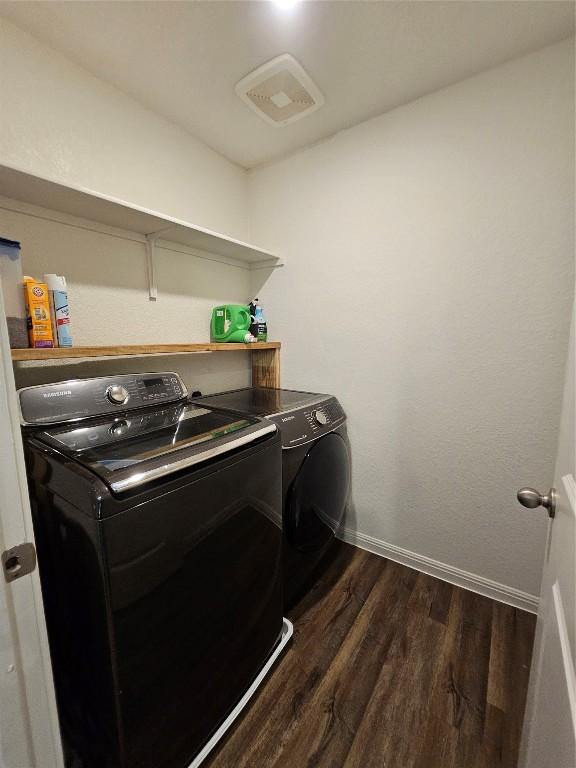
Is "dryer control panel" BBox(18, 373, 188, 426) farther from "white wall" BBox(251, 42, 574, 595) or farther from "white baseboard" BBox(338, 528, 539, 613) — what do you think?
"white baseboard" BBox(338, 528, 539, 613)

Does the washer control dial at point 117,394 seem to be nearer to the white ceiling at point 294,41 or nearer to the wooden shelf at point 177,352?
the wooden shelf at point 177,352

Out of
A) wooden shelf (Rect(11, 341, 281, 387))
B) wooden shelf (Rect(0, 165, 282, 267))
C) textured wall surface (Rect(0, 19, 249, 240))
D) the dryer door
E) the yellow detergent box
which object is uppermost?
textured wall surface (Rect(0, 19, 249, 240))

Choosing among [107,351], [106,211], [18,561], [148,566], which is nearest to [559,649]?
[148,566]

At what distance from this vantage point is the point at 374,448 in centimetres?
196

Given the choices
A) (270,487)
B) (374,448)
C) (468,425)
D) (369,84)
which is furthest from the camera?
(374,448)

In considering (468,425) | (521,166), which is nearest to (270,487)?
(468,425)

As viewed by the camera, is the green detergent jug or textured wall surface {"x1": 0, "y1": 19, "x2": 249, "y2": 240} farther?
the green detergent jug

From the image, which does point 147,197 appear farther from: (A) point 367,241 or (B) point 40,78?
(A) point 367,241

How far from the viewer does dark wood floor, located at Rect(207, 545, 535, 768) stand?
108cm

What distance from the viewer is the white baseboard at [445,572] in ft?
5.28

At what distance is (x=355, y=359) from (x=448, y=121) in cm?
128

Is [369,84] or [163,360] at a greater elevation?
[369,84]

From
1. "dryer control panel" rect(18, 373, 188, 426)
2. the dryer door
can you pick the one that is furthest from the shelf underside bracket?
the dryer door

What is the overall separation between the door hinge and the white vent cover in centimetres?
196
